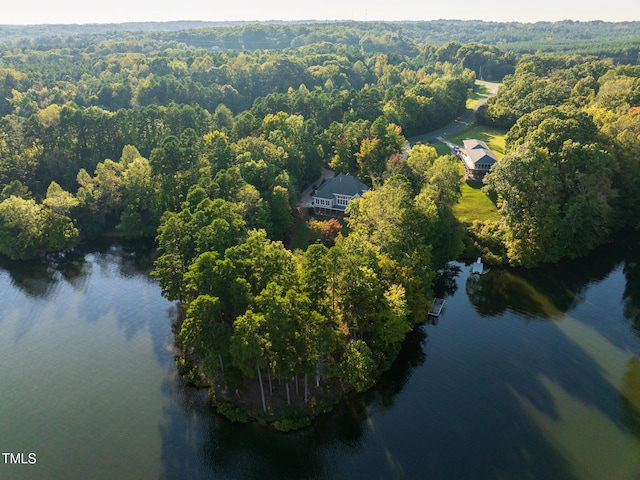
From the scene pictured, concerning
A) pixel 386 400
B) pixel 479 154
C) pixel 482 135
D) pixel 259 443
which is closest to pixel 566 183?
pixel 479 154

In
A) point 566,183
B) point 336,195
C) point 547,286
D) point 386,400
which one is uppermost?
point 566,183

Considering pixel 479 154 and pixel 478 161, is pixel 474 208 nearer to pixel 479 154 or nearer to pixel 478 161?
pixel 478 161

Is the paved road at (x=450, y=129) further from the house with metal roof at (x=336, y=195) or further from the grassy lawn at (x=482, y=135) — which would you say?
the house with metal roof at (x=336, y=195)

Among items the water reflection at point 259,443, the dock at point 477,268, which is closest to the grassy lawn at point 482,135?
the dock at point 477,268

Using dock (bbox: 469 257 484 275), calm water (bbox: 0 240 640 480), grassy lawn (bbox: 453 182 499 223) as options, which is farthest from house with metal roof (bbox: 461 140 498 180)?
calm water (bbox: 0 240 640 480)

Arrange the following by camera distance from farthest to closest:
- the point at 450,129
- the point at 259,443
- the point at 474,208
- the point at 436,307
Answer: the point at 450,129
the point at 474,208
the point at 436,307
the point at 259,443

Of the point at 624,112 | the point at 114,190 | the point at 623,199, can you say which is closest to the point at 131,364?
the point at 114,190

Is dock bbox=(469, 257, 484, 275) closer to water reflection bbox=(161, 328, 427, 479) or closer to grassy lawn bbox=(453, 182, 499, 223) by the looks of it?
grassy lawn bbox=(453, 182, 499, 223)
